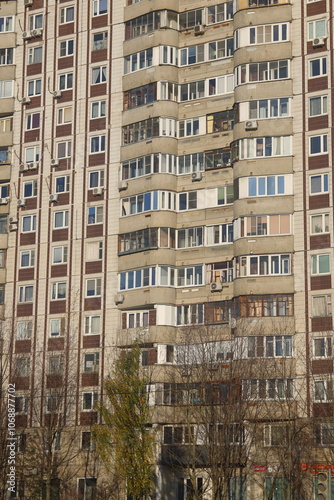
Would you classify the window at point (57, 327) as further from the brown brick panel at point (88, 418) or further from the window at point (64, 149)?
the window at point (64, 149)

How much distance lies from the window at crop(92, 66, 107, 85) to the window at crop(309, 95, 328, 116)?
18139mm

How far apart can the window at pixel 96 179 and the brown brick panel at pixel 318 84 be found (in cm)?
1809

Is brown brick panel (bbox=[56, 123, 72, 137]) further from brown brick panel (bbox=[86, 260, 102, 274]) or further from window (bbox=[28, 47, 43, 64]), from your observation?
brown brick panel (bbox=[86, 260, 102, 274])

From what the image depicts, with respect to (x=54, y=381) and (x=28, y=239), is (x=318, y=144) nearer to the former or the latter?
(x=28, y=239)

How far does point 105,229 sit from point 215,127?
38.2 ft

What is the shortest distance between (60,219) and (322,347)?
2494cm

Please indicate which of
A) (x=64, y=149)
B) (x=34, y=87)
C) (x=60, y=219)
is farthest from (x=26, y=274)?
(x=34, y=87)

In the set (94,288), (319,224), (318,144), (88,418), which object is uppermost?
(318,144)

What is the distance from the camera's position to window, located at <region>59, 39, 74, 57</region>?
9169cm

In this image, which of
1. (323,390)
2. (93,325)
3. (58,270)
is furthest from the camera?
(58,270)

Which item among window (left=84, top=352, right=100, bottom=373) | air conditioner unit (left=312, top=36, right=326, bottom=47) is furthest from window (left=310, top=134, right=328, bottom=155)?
window (left=84, top=352, right=100, bottom=373)

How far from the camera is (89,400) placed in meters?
83.6

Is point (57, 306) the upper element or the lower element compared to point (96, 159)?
lower

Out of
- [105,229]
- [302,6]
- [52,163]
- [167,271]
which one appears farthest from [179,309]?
[302,6]
